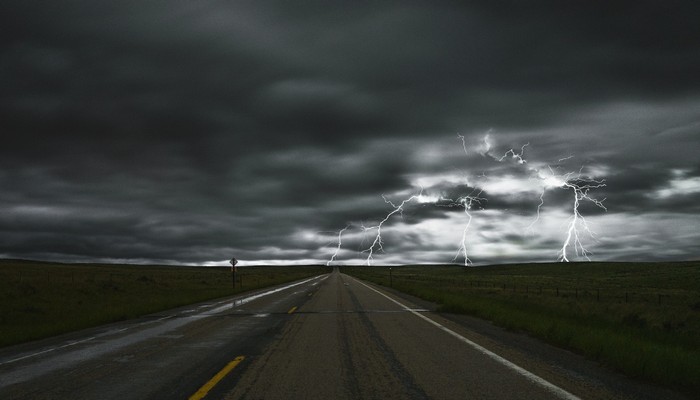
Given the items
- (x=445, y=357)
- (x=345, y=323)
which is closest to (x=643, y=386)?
(x=445, y=357)

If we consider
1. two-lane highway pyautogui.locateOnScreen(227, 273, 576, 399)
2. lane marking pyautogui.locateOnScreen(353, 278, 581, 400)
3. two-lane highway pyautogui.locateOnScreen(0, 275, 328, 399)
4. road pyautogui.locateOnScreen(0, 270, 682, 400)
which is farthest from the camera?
two-lane highway pyautogui.locateOnScreen(0, 275, 328, 399)

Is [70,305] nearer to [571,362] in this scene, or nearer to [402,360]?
[402,360]

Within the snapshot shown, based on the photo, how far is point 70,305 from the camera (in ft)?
77.9

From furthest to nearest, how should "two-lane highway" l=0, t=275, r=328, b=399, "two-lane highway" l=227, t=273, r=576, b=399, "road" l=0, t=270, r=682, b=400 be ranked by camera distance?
1. "two-lane highway" l=0, t=275, r=328, b=399
2. "road" l=0, t=270, r=682, b=400
3. "two-lane highway" l=227, t=273, r=576, b=399

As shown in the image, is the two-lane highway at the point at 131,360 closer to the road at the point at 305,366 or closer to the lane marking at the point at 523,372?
the road at the point at 305,366

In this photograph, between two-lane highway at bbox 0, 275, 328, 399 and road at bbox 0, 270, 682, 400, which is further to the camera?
two-lane highway at bbox 0, 275, 328, 399

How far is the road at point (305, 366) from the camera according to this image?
590 centimetres

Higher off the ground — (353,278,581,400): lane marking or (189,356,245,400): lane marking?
(189,356,245,400): lane marking

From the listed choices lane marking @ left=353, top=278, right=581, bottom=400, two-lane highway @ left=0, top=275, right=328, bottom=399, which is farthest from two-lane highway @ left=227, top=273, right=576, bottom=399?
two-lane highway @ left=0, top=275, right=328, bottom=399

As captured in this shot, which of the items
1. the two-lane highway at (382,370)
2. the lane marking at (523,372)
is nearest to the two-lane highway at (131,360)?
the two-lane highway at (382,370)

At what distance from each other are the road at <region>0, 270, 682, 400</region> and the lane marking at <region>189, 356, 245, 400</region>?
0.5 inches

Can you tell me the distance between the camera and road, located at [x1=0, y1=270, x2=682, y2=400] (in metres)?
5.90

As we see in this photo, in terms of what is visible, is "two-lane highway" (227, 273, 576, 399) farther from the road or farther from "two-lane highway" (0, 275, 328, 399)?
"two-lane highway" (0, 275, 328, 399)

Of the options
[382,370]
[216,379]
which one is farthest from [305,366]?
[216,379]
